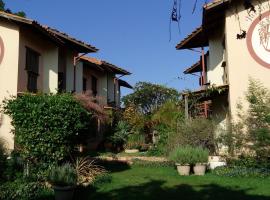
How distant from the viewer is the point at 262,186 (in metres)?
11.4

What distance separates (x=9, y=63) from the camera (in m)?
16.9

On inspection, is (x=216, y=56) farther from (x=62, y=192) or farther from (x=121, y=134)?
(x=62, y=192)

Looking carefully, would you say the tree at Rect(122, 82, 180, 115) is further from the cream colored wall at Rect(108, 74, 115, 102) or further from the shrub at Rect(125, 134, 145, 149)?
the shrub at Rect(125, 134, 145, 149)

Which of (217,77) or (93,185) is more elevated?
(217,77)

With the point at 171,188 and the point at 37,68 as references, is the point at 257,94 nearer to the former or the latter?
the point at 171,188

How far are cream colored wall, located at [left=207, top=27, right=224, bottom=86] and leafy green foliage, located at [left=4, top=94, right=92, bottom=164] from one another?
9.23 meters

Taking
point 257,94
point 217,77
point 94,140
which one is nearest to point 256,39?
point 257,94

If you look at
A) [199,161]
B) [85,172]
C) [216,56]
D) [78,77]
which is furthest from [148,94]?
[85,172]

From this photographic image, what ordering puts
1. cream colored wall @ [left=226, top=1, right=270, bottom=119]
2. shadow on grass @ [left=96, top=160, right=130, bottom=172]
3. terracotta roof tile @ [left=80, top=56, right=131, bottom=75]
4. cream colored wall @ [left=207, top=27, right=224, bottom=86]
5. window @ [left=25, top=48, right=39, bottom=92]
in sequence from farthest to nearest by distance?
terracotta roof tile @ [left=80, top=56, right=131, bottom=75] < cream colored wall @ [left=207, top=27, right=224, bottom=86] < window @ [left=25, top=48, right=39, bottom=92] < cream colored wall @ [left=226, top=1, right=270, bottom=119] < shadow on grass @ [left=96, top=160, right=130, bottom=172]

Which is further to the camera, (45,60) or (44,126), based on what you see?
(45,60)

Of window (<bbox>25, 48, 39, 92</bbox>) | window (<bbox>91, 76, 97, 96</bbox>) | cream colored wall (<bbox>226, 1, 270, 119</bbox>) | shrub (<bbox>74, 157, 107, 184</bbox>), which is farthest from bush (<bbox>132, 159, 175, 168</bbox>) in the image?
window (<bbox>91, 76, 97, 96</bbox>)

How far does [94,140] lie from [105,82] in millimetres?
5953

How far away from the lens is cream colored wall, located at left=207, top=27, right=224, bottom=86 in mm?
19312

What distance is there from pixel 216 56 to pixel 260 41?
12.7 feet
